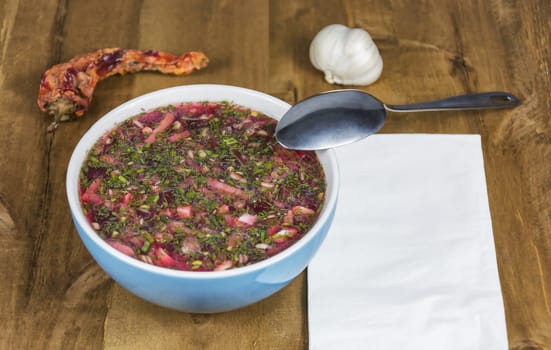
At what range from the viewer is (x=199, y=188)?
60.7 inches

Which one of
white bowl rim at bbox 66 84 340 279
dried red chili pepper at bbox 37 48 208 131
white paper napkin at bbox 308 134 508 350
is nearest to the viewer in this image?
white bowl rim at bbox 66 84 340 279

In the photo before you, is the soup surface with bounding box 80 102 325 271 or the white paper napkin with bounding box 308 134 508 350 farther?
the white paper napkin with bounding box 308 134 508 350

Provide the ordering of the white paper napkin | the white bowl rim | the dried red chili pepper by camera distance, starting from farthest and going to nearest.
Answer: the dried red chili pepper → the white paper napkin → the white bowl rim

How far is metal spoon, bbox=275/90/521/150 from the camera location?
163 centimetres

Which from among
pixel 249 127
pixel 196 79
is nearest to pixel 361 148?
pixel 249 127

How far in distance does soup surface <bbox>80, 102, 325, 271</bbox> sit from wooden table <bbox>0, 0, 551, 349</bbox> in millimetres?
252

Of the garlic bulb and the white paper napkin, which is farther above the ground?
the garlic bulb

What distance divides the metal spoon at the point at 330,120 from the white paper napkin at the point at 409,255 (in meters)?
0.14

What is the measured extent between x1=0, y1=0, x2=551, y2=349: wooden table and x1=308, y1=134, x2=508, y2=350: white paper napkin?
57 millimetres

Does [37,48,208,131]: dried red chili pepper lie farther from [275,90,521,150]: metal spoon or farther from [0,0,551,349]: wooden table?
[275,90,521,150]: metal spoon

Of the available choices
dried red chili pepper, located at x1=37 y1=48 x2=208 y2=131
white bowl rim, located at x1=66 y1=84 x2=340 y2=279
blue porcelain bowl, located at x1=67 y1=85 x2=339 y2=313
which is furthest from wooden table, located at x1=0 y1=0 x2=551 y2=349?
white bowl rim, located at x1=66 y1=84 x2=340 y2=279

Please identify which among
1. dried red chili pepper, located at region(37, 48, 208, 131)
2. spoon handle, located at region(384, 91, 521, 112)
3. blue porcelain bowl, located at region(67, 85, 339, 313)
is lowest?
dried red chili pepper, located at region(37, 48, 208, 131)

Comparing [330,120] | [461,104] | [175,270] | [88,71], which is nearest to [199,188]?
[175,270]

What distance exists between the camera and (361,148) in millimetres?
1910
